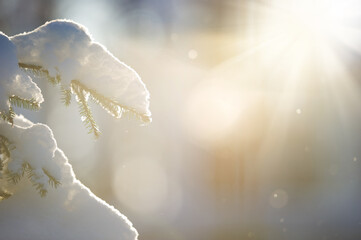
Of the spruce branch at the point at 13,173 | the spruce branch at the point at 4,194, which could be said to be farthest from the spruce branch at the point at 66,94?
the spruce branch at the point at 4,194

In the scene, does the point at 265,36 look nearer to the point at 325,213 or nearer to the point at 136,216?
the point at 325,213

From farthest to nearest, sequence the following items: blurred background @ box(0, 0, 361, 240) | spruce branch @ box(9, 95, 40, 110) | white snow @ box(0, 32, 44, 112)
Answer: blurred background @ box(0, 0, 361, 240), spruce branch @ box(9, 95, 40, 110), white snow @ box(0, 32, 44, 112)

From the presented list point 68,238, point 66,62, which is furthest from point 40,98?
point 68,238

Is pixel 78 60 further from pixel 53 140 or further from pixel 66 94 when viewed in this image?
pixel 53 140

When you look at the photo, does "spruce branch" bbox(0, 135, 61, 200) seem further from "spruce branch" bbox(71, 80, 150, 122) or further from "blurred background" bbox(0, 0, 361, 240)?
"blurred background" bbox(0, 0, 361, 240)

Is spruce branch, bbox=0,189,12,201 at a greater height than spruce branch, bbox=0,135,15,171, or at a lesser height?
lesser

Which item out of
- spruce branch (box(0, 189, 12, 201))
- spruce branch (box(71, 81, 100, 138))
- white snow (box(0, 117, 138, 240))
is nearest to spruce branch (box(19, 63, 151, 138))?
spruce branch (box(71, 81, 100, 138))

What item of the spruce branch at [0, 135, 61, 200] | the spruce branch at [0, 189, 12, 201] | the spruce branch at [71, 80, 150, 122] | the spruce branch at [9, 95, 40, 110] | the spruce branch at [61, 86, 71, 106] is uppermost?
the spruce branch at [71, 80, 150, 122]

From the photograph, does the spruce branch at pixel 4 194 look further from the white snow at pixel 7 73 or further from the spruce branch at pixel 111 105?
the spruce branch at pixel 111 105
